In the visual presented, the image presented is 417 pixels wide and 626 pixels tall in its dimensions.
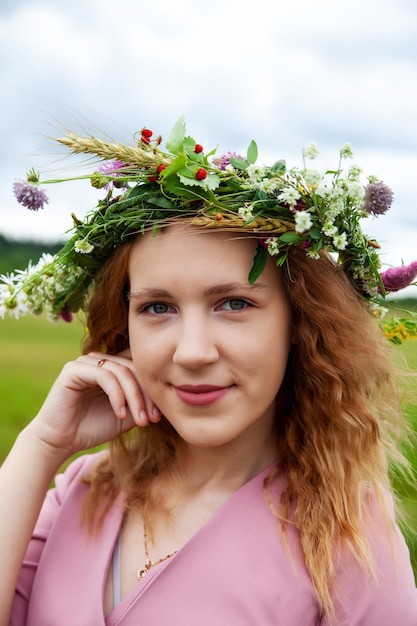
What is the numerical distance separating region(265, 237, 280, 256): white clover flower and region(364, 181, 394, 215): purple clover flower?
380 mm

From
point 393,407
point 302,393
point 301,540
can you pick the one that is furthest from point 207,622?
point 393,407

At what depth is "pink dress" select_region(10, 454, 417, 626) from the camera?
2443mm

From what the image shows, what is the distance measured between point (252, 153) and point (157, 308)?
58 cm

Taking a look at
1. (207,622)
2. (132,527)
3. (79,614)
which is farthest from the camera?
(132,527)

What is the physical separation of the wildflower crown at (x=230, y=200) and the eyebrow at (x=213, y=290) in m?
0.04

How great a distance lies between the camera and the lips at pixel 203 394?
2.48 m

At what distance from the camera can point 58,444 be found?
2.91 meters

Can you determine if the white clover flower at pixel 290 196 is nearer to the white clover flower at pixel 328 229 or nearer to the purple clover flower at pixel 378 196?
the white clover flower at pixel 328 229

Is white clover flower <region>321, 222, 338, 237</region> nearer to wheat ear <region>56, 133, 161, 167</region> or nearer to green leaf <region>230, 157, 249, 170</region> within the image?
green leaf <region>230, 157, 249, 170</region>

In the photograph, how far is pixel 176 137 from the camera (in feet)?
8.32

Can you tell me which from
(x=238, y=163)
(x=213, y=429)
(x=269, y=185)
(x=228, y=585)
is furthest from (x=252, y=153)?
(x=228, y=585)

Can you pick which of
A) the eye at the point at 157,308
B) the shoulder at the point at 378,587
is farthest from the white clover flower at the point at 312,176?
the shoulder at the point at 378,587

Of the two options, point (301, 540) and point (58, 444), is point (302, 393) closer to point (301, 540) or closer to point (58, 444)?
point (301, 540)

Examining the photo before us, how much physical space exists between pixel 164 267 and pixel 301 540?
3.16ft
